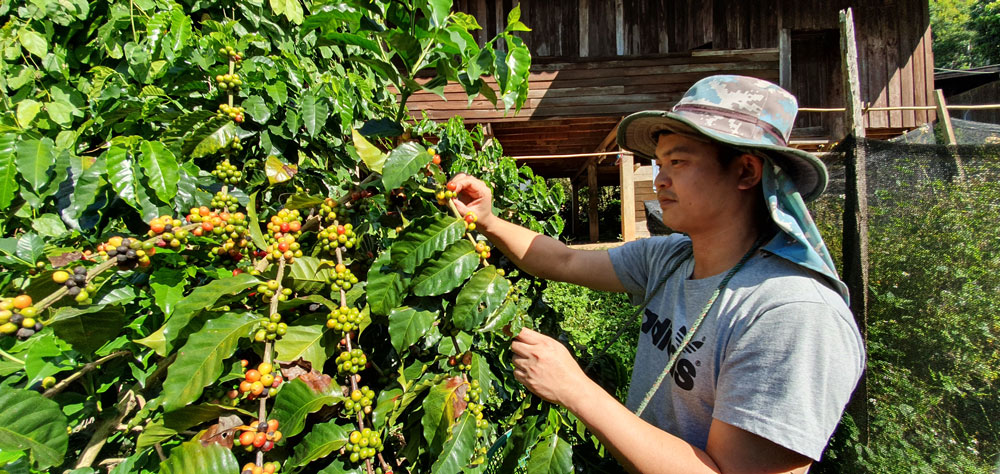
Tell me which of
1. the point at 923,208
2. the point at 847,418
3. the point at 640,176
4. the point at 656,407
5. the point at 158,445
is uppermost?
the point at 640,176

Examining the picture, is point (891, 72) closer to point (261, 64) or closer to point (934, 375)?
point (934, 375)

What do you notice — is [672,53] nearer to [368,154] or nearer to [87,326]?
[368,154]

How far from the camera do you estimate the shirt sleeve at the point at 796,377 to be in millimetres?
1097

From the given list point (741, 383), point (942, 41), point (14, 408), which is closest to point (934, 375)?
point (741, 383)

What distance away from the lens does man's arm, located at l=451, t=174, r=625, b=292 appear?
1726mm

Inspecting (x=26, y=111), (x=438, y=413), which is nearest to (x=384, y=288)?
(x=438, y=413)

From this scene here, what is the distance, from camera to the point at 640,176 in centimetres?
1209

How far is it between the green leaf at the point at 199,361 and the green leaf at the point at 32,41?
211cm

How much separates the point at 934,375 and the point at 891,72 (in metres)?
7.65

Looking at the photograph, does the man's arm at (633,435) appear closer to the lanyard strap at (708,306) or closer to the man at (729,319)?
the man at (729,319)

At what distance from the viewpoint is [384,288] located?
118 centimetres

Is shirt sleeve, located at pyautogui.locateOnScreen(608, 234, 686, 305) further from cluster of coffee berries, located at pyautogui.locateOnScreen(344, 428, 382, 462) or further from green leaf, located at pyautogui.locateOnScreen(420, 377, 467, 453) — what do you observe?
cluster of coffee berries, located at pyautogui.locateOnScreen(344, 428, 382, 462)

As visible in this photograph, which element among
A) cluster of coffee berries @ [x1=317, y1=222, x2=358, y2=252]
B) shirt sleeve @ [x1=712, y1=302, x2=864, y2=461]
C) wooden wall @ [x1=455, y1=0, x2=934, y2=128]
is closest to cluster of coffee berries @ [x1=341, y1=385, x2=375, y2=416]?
cluster of coffee berries @ [x1=317, y1=222, x2=358, y2=252]

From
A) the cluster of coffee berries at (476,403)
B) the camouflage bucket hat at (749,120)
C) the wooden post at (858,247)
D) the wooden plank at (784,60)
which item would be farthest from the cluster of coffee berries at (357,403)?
the wooden plank at (784,60)
